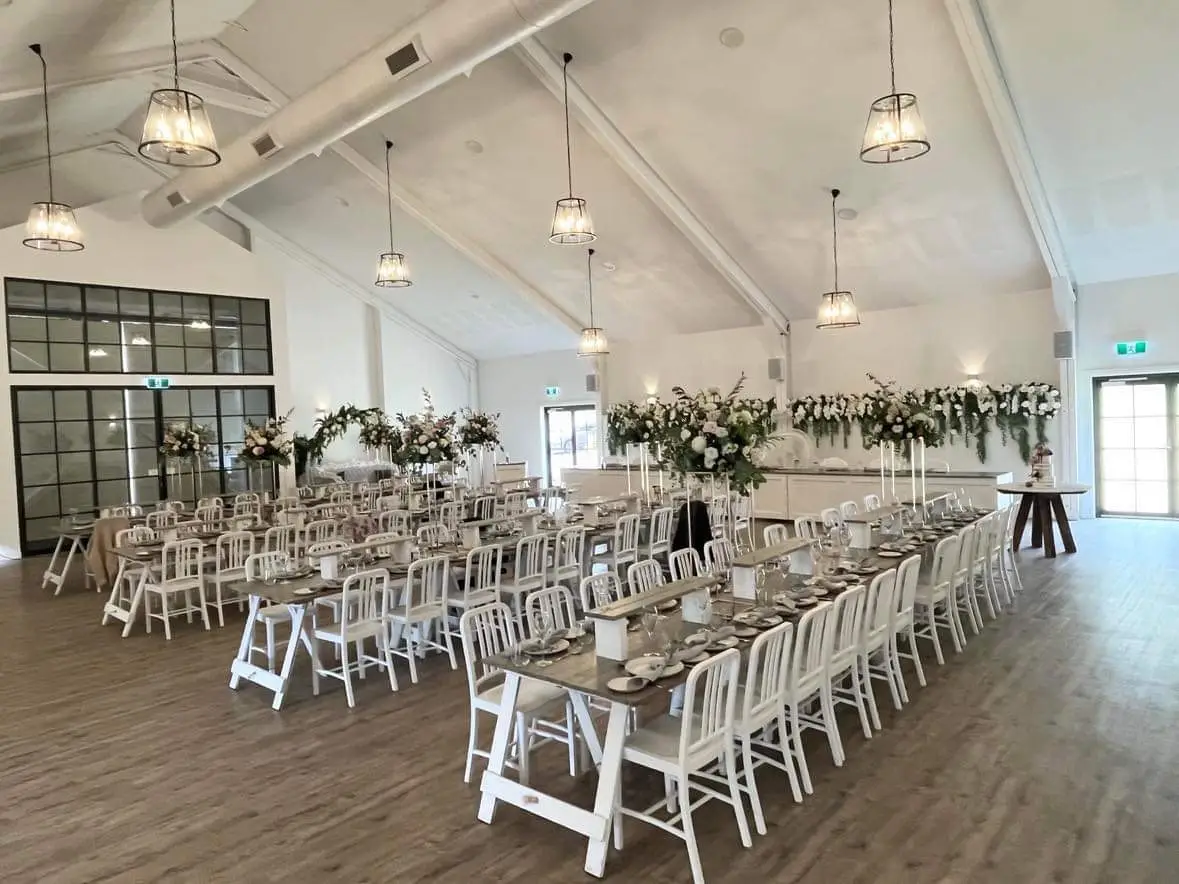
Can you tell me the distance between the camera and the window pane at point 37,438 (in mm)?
12125

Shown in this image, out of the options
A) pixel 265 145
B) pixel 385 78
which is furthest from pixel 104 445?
pixel 385 78

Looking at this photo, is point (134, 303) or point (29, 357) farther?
point (134, 303)

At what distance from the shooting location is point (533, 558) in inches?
278

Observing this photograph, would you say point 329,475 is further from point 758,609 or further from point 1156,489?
point 1156,489

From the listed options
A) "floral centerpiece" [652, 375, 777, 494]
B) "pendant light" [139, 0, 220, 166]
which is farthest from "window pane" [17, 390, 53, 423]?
"floral centerpiece" [652, 375, 777, 494]

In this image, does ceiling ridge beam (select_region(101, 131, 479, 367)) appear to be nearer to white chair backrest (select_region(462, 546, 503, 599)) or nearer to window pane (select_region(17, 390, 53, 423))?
window pane (select_region(17, 390, 53, 423))

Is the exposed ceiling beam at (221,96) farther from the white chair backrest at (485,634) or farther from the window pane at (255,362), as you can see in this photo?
the white chair backrest at (485,634)

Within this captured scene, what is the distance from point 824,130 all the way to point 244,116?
356 inches

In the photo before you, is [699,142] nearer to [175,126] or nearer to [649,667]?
[175,126]

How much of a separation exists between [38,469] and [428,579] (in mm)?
9483

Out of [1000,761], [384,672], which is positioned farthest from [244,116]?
[1000,761]

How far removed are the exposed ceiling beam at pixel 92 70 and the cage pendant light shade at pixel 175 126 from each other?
3836 millimetres

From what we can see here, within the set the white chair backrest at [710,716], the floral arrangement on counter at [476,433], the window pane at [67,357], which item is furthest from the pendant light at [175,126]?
the window pane at [67,357]

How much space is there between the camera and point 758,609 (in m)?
4.68
